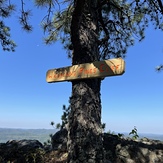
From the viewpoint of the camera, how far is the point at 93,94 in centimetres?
279

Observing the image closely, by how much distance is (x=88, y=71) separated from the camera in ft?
8.91

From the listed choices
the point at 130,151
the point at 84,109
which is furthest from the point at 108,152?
the point at 84,109

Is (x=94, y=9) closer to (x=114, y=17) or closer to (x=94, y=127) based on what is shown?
(x=94, y=127)

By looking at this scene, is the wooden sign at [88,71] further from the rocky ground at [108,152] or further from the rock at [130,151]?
the rock at [130,151]

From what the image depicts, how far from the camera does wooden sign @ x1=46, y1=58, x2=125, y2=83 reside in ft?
8.16

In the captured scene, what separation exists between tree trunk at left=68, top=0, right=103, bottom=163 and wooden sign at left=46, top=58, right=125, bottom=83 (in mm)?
104

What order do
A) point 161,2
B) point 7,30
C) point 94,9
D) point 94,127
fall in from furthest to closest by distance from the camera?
point 7,30, point 161,2, point 94,9, point 94,127

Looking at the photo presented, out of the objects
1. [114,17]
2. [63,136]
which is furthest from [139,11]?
[63,136]

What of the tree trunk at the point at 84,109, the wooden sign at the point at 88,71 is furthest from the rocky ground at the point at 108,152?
the wooden sign at the point at 88,71

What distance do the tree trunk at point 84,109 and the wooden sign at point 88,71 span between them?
10cm

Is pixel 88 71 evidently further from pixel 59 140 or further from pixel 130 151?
pixel 59 140

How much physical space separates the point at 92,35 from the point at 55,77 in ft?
2.33

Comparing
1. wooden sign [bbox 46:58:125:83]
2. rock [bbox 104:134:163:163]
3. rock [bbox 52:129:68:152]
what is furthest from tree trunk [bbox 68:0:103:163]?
rock [bbox 52:129:68:152]

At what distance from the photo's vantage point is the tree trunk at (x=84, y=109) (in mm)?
2592
